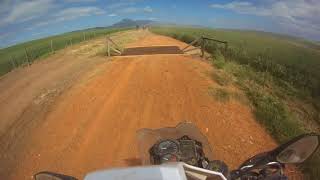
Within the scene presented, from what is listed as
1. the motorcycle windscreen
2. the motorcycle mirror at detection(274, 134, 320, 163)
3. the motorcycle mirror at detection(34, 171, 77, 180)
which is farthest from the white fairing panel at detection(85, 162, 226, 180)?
the motorcycle windscreen

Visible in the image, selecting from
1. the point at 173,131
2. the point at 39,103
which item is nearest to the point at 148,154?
the point at 173,131

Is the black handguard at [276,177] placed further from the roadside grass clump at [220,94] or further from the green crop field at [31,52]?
the green crop field at [31,52]

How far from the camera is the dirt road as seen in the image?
9375 millimetres

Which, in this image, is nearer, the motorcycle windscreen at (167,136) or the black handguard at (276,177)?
the black handguard at (276,177)

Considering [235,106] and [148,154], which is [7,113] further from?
[148,154]

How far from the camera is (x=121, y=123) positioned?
431 inches

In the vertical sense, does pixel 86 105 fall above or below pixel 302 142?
below

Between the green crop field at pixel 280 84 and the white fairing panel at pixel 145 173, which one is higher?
the white fairing panel at pixel 145 173

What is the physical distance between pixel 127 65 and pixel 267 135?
8901 millimetres

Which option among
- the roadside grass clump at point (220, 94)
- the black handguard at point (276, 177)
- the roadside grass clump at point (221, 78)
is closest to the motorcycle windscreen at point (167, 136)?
the black handguard at point (276, 177)

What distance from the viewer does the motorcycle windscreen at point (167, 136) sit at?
494 centimetres

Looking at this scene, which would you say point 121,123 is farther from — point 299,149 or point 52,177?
point 299,149

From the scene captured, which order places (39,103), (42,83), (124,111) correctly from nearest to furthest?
(124,111) < (39,103) < (42,83)

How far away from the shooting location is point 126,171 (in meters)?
3.28
